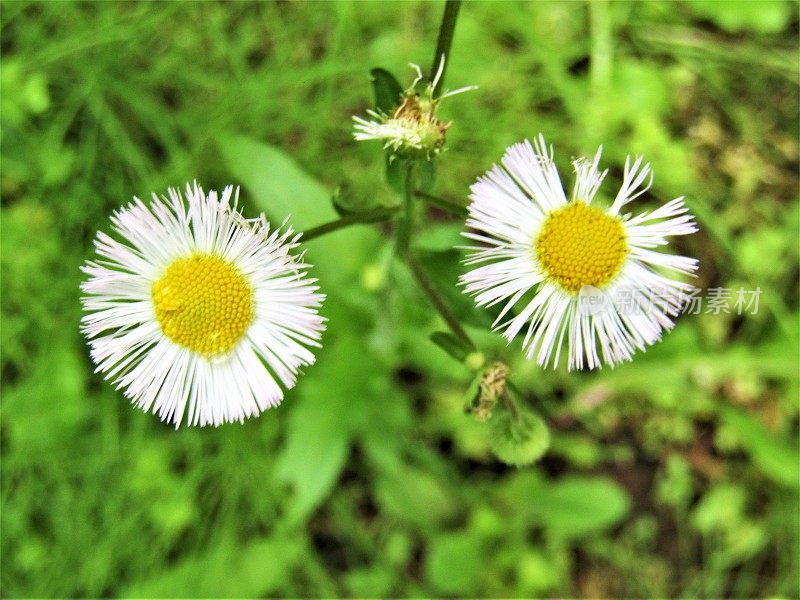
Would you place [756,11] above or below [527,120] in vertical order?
above

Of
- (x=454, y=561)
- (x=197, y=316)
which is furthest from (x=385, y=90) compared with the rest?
(x=454, y=561)

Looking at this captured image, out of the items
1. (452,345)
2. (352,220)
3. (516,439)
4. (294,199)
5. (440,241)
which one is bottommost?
(516,439)

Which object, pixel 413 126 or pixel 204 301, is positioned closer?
pixel 413 126

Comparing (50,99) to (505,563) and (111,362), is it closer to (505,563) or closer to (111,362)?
(111,362)

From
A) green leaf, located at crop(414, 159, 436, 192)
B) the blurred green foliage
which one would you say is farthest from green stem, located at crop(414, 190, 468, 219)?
the blurred green foliage

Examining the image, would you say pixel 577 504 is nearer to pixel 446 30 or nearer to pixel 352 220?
pixel 352 220

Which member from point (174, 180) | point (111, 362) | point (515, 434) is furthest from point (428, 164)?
point (174, 180)
